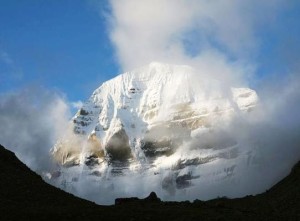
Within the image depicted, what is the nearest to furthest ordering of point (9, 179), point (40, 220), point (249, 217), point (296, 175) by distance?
1. point (40, 220)
2. point (249, 217)
3. point (9, 179)
4. point (296, 175)

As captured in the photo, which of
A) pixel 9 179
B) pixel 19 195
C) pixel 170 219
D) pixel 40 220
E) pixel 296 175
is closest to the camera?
pixel 40 220

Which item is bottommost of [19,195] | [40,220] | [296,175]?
[40,220]

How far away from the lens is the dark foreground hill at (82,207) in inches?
1959

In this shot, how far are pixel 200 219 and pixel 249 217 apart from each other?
593 centimetres

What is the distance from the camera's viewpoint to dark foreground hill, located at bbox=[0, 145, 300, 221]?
49.8 metres

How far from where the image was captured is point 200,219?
51.8 m

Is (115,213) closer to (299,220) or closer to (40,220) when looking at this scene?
(40,220)

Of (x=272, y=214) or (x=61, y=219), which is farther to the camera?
(x=272, y=214)

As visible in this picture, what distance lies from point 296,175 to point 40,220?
54.5 metres

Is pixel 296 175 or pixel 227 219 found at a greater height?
pixel 296 175

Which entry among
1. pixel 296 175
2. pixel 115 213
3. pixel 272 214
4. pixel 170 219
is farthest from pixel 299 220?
pixel 296 175

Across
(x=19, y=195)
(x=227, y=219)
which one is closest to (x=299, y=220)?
(x=227, y=219)

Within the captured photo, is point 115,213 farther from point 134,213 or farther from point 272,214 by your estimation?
point 272,214

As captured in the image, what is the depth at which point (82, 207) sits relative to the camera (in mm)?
55469
